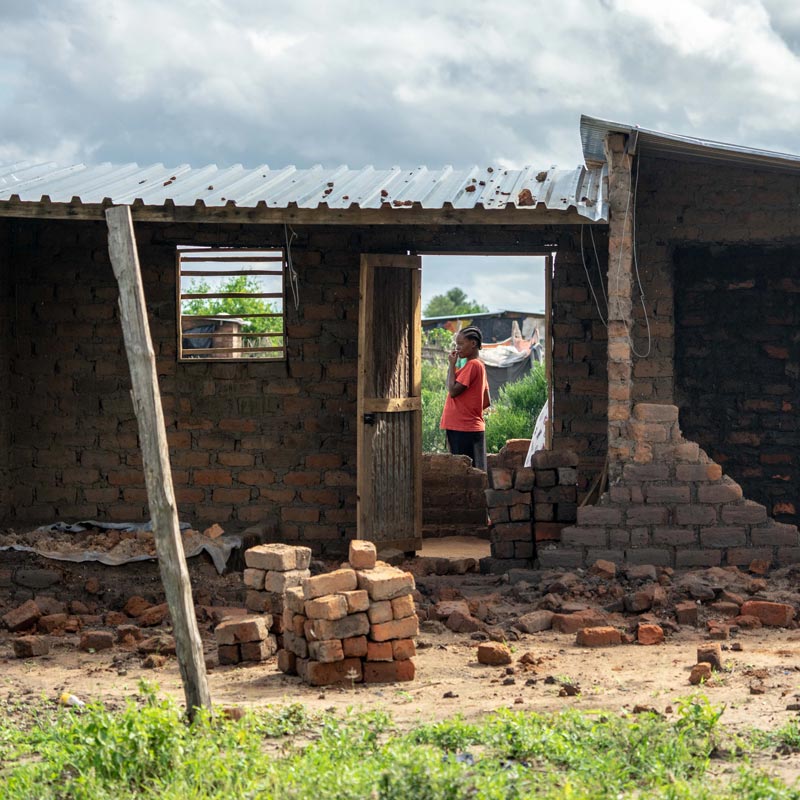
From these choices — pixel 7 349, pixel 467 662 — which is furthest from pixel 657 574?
pixel 7 349

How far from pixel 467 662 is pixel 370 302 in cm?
364

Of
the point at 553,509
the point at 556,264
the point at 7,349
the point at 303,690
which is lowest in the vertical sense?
the point at 303,690

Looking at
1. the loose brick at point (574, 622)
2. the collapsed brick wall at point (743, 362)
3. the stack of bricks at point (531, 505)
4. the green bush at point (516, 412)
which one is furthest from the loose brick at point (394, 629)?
the green bush at point (516, 412)

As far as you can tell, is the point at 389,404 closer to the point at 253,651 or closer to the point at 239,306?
the point at 253,651

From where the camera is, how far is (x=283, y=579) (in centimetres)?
650

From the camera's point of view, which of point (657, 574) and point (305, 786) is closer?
point (305, 786)

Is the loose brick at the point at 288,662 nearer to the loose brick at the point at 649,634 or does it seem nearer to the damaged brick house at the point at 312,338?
the loose brick at the point at 649,634

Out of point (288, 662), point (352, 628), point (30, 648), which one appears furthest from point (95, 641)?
point (352, 628)

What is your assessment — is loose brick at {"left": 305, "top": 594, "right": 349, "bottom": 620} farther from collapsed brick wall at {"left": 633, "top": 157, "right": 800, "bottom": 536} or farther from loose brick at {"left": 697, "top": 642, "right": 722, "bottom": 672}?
collapsed brick wall at {"left": 633, "top": 157, "right": 800, "bottom": 536}

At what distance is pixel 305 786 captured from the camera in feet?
12.5

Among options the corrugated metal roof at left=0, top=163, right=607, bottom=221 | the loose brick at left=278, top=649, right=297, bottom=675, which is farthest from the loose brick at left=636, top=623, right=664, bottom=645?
the corrugated metal roof at left=0, top=163, right=607, bottom=221

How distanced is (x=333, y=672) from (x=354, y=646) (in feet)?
0.53

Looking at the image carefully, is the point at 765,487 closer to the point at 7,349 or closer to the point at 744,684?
the point at 744,684

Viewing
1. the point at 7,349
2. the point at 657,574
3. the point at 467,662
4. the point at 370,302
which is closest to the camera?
the point at 467,662
